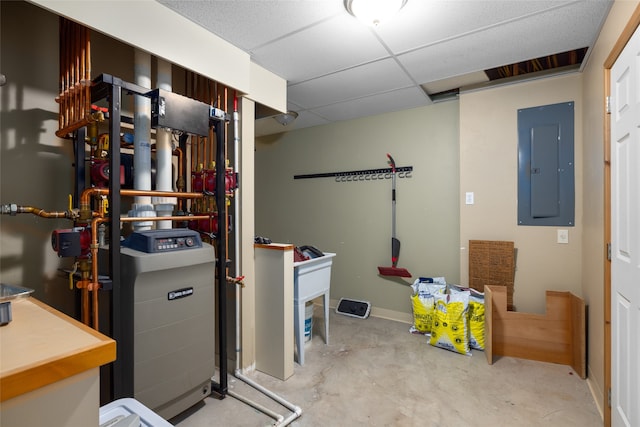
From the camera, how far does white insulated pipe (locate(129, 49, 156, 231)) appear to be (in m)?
1.77

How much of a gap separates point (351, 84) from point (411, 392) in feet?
8.17

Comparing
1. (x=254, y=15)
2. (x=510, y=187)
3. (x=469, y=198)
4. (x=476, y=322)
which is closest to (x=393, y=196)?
(x=469, y=198)

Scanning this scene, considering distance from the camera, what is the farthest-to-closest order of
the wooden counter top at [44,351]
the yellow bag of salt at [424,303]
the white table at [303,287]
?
the yellow bag of salt at [424,303]
the white table at [303,287]
the wooden counter top at [44,351]

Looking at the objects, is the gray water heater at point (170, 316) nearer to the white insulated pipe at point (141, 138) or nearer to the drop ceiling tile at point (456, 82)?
the white insulated pipe at point (141, 138)

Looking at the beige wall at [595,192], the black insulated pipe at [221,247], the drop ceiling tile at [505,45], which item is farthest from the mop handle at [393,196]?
the black insulated pipe at [221,247]

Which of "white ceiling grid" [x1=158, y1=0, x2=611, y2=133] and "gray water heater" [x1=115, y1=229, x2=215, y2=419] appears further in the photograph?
"white ceiling grid" [x1=158, y1=0, x2=611, y2=133]

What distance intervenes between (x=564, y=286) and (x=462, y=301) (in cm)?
86

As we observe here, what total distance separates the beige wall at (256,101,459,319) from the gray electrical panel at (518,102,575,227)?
1.98 ft

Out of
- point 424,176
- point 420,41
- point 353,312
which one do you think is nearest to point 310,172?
point 424,176

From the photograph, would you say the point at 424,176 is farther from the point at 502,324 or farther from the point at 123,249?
the point at 123,249

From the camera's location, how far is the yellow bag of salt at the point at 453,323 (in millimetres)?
2627

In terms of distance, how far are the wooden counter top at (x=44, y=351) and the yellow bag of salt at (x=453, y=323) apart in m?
2.55

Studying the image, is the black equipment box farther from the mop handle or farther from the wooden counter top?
the mop handle

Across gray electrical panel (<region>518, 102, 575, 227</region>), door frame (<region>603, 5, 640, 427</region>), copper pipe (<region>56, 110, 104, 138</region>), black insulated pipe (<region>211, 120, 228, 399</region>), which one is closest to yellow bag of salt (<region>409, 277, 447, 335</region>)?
gray electrical panel (<region>518, 102, 575, 227</region>)
